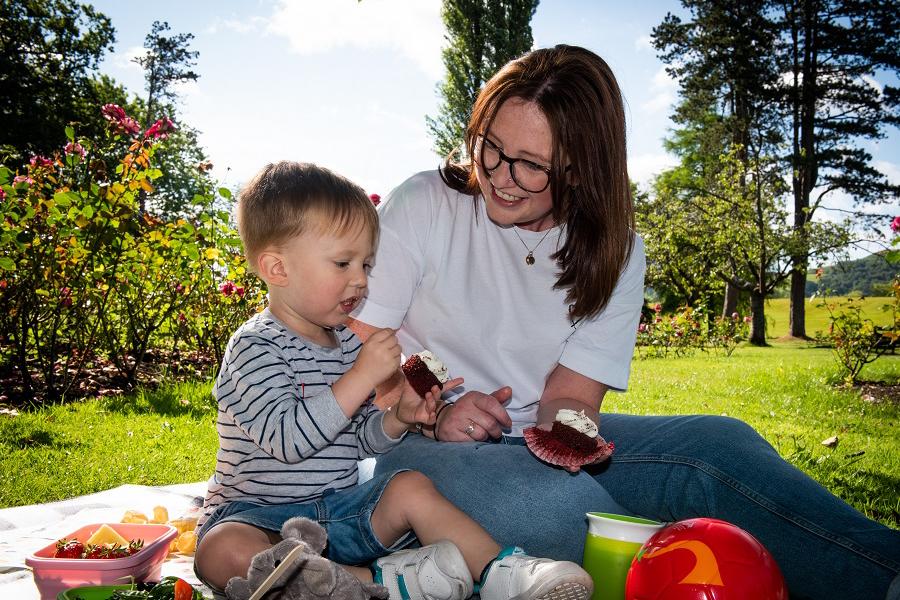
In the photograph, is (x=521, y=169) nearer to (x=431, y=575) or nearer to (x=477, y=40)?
(x=431, y=575)

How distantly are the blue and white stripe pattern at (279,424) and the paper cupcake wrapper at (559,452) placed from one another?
1.76ft

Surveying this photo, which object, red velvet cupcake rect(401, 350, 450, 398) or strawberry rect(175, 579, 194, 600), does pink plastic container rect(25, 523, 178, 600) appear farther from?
red velvet cupcake rect(401, 350, 450, 398)

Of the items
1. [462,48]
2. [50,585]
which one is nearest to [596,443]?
[50,585]

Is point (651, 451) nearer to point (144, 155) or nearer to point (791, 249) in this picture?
point (144, 155)

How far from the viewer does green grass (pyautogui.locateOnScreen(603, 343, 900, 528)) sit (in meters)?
4.19

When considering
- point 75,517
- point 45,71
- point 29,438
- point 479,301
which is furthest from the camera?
point 45,71

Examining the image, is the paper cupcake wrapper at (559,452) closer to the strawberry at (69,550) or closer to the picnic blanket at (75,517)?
the picnic blanket at (75,517)

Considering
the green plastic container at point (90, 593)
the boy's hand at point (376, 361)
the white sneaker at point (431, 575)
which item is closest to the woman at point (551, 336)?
the white sneaker at point (431, 575)

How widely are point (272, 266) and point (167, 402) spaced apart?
3.58m

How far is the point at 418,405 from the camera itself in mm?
2283

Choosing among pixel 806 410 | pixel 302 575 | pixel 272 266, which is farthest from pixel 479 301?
pixel 806 410

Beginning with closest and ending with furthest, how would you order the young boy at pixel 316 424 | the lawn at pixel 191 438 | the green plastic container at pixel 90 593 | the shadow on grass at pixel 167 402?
the green plastic container at pixel 90 593 < the young boy at pixel 316 424 < the lawn at pixel 191 438 < the shadow on grass at pixel 167 402

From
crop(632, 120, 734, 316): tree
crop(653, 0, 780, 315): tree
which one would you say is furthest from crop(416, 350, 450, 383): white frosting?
crop(653, 0, 780, 315): tree

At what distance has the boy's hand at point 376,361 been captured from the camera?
2.08 m
